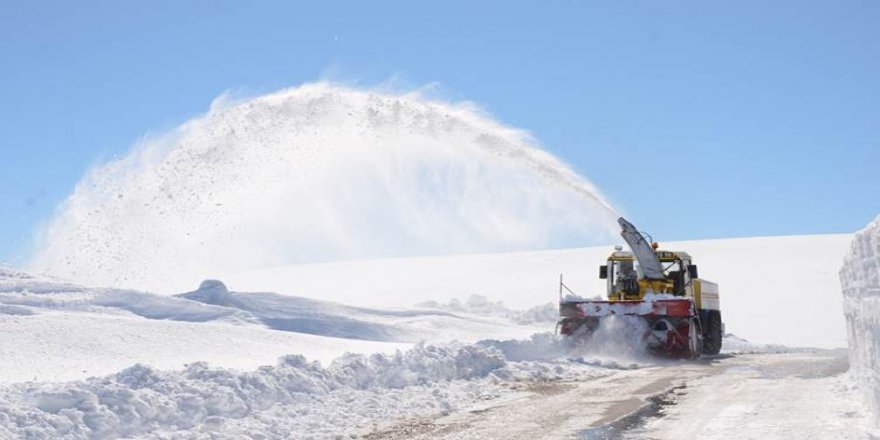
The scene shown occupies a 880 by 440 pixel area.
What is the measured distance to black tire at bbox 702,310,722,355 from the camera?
20953mm

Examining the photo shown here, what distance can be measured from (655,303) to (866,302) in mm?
10013

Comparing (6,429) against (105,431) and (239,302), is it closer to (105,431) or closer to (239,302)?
(105,431)

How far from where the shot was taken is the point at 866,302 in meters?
7.58

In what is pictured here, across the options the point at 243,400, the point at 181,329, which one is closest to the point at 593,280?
the point at 181,329

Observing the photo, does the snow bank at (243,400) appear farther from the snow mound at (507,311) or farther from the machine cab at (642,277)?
the snow mound at (507,311)

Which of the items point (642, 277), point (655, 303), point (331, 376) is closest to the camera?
point (331, 376)

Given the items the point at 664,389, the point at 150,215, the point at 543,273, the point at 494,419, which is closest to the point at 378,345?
the point at 664,389

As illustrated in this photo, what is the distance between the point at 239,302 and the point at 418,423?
50.7ft

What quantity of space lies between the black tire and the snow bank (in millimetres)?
9566

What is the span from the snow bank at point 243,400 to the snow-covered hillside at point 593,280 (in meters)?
21.8

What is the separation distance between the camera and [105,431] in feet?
26.1

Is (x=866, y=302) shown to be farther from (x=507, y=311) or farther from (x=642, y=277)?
(x=507, y=311)

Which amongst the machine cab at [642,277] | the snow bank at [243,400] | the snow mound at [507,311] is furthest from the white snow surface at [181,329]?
the machine cab at [642,277]

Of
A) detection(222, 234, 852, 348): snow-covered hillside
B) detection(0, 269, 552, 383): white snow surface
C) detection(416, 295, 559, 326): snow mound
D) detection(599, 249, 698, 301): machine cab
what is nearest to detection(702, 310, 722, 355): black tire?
detection(599, 249, 698, 301): machine cab
